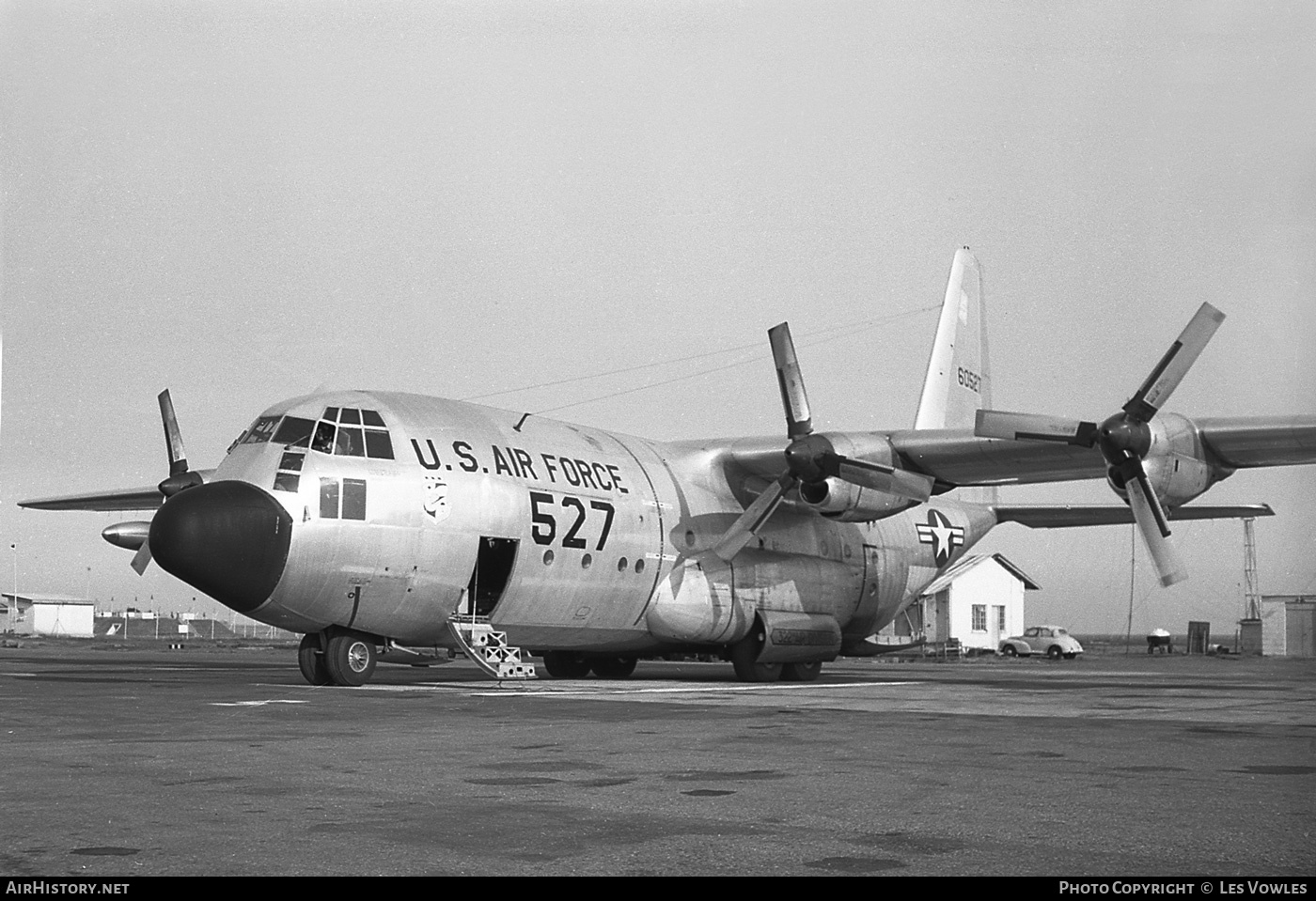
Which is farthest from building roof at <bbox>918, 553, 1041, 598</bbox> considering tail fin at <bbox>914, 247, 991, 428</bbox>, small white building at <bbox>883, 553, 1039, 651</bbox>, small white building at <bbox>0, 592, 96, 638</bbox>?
small white building at <bbox>0, 592, 96, 638</bbox>

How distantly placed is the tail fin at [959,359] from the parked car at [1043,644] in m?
25.4

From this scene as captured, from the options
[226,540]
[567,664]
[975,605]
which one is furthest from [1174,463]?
[975,605]

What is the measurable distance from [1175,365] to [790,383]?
6.61 meters

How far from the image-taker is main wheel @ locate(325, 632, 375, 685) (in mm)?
19250

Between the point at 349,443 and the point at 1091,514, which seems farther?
the point at 1091,514

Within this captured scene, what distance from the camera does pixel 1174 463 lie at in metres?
21.3

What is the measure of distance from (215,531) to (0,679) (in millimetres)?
6615

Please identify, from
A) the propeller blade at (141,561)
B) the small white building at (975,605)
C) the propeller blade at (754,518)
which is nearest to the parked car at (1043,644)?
the small white building at (975,605)

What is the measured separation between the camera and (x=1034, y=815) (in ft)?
22.2

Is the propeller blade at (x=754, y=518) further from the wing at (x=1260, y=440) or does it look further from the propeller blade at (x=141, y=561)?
the propeller blade at (x=141, y=561)

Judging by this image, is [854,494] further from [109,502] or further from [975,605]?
[975,605]

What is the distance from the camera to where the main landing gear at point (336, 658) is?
758 inches
